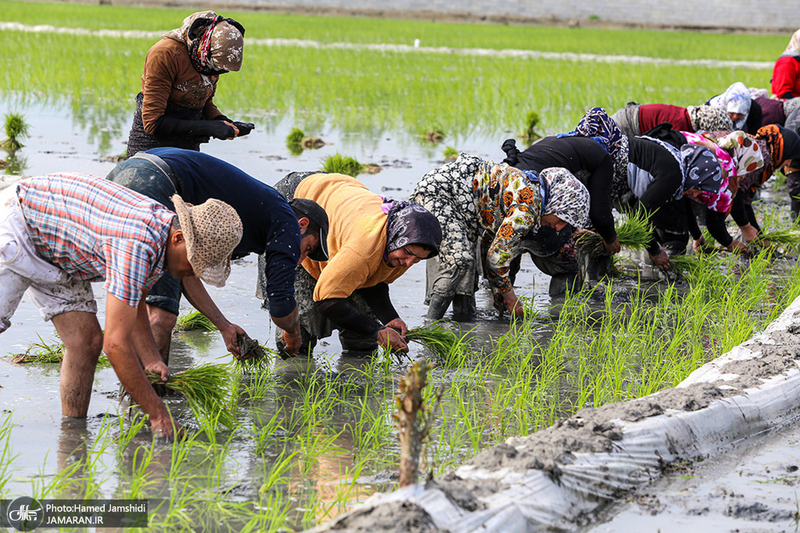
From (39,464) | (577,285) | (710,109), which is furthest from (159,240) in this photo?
(710,109)

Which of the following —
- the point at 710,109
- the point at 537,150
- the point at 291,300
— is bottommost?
the point at 291,300

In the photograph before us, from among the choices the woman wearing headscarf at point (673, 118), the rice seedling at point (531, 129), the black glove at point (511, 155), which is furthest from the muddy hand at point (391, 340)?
the rice seedling at point (531, 129)

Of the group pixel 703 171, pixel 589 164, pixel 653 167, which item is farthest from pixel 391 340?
pixel 703 171

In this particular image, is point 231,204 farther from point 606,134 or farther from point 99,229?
point 606,134

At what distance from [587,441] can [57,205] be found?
1.90 m

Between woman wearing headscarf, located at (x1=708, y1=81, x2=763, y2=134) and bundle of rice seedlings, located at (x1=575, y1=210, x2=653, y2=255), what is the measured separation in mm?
1569

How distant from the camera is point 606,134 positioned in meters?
5.50

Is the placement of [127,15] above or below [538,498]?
above

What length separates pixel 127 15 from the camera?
2627cm

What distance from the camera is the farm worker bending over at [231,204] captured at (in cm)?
339

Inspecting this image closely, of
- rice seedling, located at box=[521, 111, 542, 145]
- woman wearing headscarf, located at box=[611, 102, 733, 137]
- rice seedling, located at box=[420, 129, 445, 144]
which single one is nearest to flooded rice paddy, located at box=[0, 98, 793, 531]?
woman wearing headscarf, located at box=[611, 102, 733, 137]

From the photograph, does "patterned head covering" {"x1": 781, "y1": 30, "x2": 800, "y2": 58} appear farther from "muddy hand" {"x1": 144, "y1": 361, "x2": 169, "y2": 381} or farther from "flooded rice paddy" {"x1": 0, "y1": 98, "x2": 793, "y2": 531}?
"muddy hand" {"x1": 144, "y1": 361, "x2": 169, "y2": 381}

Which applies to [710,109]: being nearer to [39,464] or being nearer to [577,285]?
[577,285]

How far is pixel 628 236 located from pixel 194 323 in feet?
8.85
